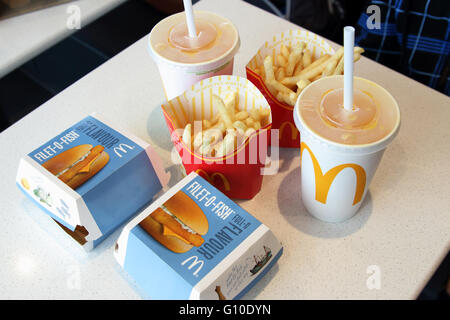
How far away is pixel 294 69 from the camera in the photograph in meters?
1.18

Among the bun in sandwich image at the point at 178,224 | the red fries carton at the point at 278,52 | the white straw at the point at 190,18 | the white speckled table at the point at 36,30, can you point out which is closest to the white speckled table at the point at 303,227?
the red fries carton at the point at 278,52

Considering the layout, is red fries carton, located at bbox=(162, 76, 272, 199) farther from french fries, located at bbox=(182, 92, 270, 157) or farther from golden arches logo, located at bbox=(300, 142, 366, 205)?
golden arches logo, located at bbox=(300, 142, 366, 205)

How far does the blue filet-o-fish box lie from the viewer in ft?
3.19

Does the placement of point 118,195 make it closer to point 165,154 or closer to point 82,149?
point 82,149

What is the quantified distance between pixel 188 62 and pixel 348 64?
1.40 ft

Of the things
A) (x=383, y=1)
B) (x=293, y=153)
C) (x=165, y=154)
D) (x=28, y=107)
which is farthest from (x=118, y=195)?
(x=28, y=107)

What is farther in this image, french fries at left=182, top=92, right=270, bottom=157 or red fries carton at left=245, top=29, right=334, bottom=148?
red fries carton at left=245, top=29, right=334, bottom=148

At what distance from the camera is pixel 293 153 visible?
123cm

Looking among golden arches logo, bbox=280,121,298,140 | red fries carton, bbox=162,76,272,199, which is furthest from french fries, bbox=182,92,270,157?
golden arches logo, bbox=280,121,298,140

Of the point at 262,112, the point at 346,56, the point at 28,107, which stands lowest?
the point at 28,107

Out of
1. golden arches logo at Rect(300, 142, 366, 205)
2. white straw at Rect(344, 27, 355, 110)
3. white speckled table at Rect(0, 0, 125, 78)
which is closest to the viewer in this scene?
white straw at Rect(344, 27, 355, 110)

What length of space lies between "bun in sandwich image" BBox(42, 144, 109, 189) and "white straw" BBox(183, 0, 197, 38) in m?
0.38

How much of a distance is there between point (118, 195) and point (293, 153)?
1.68 ft

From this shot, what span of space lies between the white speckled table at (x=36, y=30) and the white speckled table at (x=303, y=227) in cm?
43
